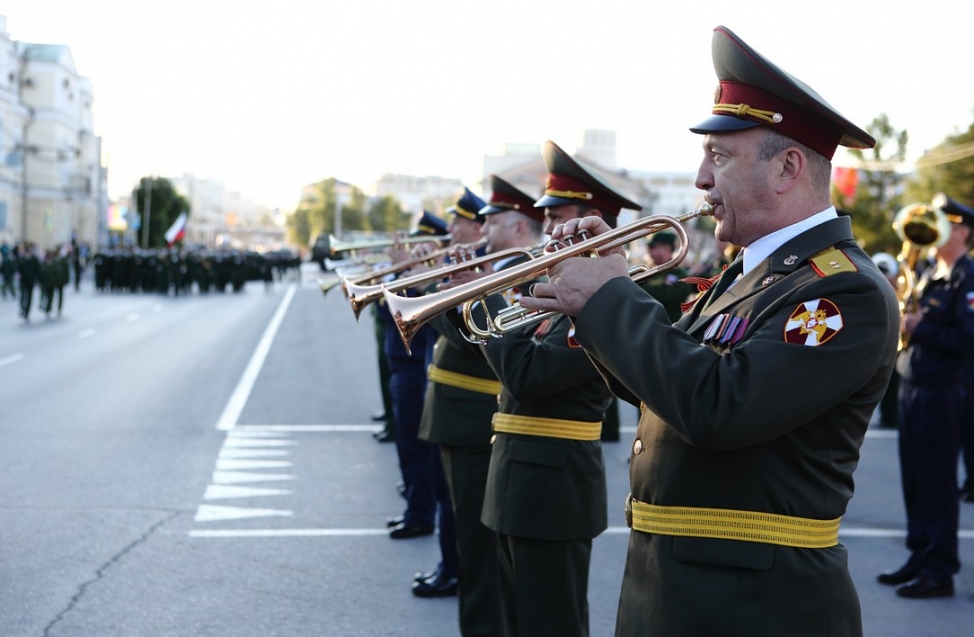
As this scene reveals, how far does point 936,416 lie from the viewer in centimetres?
612

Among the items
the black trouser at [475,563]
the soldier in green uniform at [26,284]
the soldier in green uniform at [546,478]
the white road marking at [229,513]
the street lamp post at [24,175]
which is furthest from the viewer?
A: the street lamp post at [24,175]

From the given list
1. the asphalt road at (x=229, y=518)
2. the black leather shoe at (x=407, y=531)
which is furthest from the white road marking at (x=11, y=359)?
the black leather shoe at (x=407, y=531)

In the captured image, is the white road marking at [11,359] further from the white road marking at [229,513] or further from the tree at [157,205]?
the tree at [157,205]

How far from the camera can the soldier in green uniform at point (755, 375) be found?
224cm

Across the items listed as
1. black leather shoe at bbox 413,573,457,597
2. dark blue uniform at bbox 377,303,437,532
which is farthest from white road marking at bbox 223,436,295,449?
black leather shoe at bbox 413,573,457,597

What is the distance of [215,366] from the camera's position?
1644 cm

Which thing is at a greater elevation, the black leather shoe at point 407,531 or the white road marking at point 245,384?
the black leather shoe at point 407,531

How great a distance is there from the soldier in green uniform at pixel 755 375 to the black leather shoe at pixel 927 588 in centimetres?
366

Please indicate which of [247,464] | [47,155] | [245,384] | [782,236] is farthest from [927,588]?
[47,155]

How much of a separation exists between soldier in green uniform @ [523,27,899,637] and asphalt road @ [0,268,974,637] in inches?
113

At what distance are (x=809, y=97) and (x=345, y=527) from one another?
528cm

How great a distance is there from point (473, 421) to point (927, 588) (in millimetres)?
2677

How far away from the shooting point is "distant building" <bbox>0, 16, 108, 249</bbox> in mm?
63594

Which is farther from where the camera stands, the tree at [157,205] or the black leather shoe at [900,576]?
the tree at [157,205]
